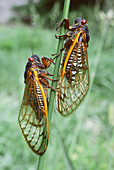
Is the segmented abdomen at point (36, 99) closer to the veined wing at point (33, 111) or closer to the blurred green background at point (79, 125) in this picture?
the veined wing at point (33, 111)

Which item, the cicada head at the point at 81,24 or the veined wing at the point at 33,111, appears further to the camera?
the cicada head at the point at 81,24

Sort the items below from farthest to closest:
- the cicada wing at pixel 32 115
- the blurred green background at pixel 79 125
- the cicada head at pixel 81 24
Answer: the blurred green background at pixel 79 125
the cicada head at pixel 81 24
the cicada wing at pixel 32 115

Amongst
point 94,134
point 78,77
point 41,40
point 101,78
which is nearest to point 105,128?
point 94,134

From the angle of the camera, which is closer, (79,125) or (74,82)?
(74,82)

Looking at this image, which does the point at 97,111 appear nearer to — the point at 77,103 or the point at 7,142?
the point at 7,142

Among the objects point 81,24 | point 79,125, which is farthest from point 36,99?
point 79,125

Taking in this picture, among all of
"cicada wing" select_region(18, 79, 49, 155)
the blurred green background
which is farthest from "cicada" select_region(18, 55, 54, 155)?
the blurred green background

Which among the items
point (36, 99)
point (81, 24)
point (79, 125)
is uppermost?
point (81, 24)

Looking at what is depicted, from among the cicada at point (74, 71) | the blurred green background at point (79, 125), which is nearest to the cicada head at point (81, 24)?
the cicada at point (74, 71)

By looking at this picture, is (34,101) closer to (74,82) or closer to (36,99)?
(36,99)

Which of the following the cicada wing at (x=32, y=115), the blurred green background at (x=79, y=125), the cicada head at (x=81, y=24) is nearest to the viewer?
the cicada wing at (x=32, y=115)
